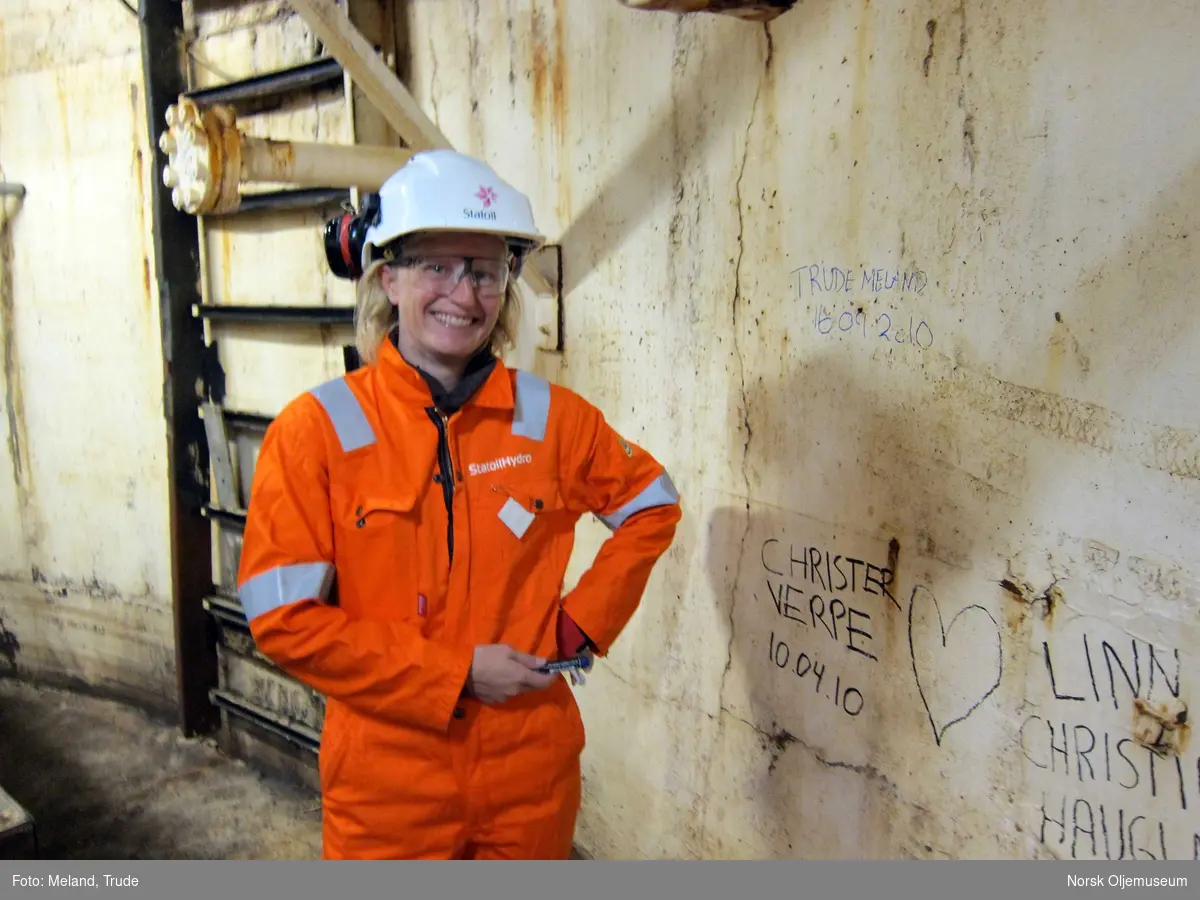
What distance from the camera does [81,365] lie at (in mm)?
3277

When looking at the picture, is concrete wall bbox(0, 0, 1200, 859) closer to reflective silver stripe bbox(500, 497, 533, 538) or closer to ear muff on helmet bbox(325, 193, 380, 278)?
reflective silver stripe bbox(500, 497, 533, 538)

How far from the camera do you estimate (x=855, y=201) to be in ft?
4.63

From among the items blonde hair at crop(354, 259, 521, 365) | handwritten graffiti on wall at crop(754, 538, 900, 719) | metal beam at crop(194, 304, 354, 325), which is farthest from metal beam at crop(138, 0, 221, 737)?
handwritten graffiti on wall at crop(754, 538, 900, 719)

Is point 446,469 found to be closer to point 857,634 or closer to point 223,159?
point 857,634

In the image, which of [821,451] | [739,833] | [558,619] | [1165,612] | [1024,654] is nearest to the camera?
[1165,612]

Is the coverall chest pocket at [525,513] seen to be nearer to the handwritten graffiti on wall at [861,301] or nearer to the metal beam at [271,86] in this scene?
the handwritten graffiti on wall at [861,301]

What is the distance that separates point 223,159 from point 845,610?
→ 58.2 inches

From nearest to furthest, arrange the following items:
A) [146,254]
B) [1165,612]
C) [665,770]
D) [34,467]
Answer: [1165,612] → [665,770] → [146,254] → [34,467]

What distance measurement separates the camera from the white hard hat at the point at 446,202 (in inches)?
49.1

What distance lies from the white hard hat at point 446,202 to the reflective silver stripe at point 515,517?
1.38 feet

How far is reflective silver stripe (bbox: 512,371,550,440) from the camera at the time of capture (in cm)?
136

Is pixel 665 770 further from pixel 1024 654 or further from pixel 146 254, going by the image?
pixel 146 254

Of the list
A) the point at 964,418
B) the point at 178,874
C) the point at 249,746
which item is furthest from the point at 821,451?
the point at 249,746

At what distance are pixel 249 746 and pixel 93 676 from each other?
1.01 meters
